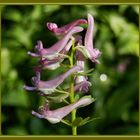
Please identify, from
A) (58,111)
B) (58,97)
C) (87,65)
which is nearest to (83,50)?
(58,97)

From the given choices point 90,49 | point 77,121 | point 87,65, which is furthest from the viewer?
point 87,65

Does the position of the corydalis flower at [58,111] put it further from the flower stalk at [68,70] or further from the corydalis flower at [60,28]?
the corydalis flower at [60,28]

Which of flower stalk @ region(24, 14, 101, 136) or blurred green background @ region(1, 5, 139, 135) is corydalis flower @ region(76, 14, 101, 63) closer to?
flower stalk @ region(24, 14, 101, 136)

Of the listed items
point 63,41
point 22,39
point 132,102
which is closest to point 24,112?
point 22,39

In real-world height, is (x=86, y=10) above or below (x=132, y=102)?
above

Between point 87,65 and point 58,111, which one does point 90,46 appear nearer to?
point 58,111

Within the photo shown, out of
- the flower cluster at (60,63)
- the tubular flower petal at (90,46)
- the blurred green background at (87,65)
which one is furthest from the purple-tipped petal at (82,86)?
the blurred green background at (87,65)

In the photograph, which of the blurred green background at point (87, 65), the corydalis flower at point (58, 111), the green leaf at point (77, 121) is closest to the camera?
the green leaf at point (77, 121)

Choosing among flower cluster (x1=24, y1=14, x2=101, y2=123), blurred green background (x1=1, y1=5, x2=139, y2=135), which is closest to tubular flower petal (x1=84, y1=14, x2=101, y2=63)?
flower cluster (x1=24, y1=14, x2=101, y2=123)

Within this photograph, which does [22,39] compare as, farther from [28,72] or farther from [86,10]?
[86,10]
